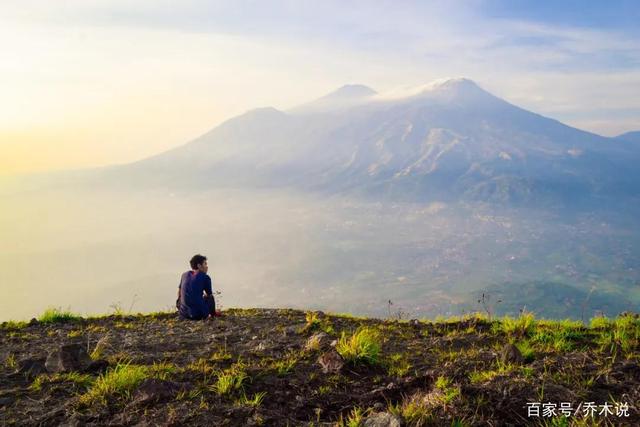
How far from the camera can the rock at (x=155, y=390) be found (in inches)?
213

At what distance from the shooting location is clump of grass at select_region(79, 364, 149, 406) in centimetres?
552

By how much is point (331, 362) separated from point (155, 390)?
7.95 ft

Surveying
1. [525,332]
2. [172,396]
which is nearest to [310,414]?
[172,396]

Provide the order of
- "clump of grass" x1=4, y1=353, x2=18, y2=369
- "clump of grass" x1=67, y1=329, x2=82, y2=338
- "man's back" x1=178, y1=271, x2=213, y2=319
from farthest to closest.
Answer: "man's back" x1=178, y1=271, x2=213, y2=319
"clump of grass" x1=67, y1=329, x2=82, y2=338
"clump of grass" x1=4, y1=353, x2=18, y2=369

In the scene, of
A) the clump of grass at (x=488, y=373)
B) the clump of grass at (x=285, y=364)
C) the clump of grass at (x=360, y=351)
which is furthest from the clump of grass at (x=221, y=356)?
the clump of grass at (x=488, y=373)

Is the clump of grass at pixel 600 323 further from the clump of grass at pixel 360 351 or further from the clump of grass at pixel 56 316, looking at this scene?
the clump of grass at pixel 56 316

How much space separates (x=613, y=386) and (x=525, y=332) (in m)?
3.68

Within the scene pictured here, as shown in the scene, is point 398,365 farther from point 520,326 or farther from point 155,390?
point 520,326

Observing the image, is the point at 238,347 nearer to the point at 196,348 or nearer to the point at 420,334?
the point at 196,348

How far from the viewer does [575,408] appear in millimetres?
5152

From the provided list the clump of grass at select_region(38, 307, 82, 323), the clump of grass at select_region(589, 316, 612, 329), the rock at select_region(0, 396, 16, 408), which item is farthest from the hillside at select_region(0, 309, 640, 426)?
the clump of grass at select_region(38, 307, 82, 323)

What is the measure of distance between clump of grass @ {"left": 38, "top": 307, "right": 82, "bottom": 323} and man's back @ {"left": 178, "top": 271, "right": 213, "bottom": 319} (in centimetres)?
263

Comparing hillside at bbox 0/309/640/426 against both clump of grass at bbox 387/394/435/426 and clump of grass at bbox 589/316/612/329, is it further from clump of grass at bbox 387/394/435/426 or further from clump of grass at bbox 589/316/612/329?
clump of grass at bbox 589/316/612/329

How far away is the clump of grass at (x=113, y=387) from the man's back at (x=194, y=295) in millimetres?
5491
